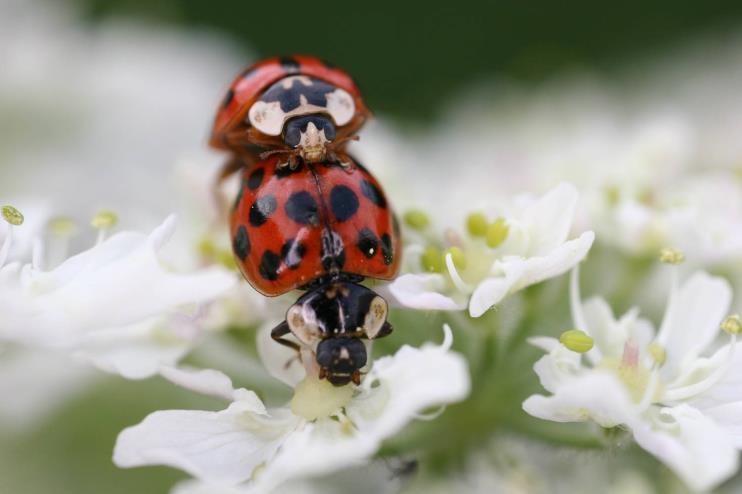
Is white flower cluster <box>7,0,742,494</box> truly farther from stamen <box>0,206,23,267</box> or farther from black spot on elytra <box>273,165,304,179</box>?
black spot on elytra <box>273,165,304,179</box>

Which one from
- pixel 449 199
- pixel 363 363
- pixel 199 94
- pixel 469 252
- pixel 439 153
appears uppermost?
pixel 199 94

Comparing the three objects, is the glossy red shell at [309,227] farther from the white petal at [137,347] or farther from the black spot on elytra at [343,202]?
the white petal at [137,347]

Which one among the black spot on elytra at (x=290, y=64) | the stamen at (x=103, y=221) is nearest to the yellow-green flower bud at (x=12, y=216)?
the stamen at (x=103, y=221)

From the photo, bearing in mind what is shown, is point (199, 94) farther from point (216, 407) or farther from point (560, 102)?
point (216, 407)

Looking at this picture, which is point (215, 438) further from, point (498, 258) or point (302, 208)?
point (498, 258)

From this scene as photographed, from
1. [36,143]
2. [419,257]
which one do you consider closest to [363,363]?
[419,257]

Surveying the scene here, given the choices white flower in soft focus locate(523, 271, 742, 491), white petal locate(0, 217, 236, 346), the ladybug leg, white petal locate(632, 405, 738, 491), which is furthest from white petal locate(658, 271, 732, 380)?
white petal locate(0, 217, 236, 346)
